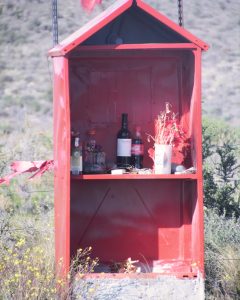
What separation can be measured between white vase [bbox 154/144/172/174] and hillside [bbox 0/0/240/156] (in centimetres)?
1599

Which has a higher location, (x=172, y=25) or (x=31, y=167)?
(x=172, y=25)

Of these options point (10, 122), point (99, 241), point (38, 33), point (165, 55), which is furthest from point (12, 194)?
point (38, 33)

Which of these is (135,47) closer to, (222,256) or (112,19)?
(112,19)

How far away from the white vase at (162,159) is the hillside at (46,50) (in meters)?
16.0

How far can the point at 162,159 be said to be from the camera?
19.9ft

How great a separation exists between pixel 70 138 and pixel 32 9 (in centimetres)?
2703

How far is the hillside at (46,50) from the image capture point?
80.7 feet

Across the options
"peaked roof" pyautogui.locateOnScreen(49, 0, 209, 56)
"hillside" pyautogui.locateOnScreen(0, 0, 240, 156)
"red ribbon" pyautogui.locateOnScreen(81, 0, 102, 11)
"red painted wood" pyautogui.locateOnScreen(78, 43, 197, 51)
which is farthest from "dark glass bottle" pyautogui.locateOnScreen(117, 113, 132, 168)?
"hillside" pyautogui.locateOnScreen(0, 0, 240, 156)

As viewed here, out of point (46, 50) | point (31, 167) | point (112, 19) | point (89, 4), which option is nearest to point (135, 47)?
point (112, 19)

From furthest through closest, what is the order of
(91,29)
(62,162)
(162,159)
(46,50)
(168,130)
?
(46,50) → (168,130) → (162,159) → (62,162) → (91,29)

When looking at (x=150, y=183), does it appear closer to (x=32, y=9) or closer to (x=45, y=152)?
(x=45, y=152)

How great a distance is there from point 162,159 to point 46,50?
→ 2301 centimetres

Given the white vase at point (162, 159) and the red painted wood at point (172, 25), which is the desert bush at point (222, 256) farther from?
the red painted wood at point (172, 25)

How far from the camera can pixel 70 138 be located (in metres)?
5.78
